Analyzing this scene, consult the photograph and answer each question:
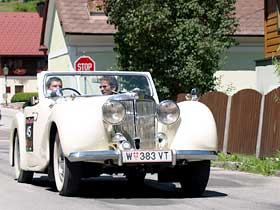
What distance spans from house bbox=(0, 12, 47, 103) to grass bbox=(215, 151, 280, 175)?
5937 centimetres

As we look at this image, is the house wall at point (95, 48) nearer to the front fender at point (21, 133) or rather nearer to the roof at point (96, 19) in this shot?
the roof at point (96, 19)

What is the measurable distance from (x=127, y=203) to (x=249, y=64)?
90.9 feet

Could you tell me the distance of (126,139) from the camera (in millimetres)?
9773

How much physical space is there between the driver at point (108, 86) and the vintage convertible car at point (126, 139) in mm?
634

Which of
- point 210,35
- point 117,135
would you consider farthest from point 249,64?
point 117,135

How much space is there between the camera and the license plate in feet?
31.1

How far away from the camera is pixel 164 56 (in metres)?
24.0

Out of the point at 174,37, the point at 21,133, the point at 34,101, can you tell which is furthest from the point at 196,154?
the point at 174,37

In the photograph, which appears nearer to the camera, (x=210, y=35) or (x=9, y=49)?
(x=210, y=35)

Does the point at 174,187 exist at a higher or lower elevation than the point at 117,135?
lower

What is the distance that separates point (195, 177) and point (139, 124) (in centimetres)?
120

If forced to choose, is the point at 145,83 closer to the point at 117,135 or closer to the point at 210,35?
the point at 117,135

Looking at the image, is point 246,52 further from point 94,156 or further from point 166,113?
point 94,156

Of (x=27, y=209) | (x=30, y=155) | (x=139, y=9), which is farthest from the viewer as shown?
(x=139, y=9)
